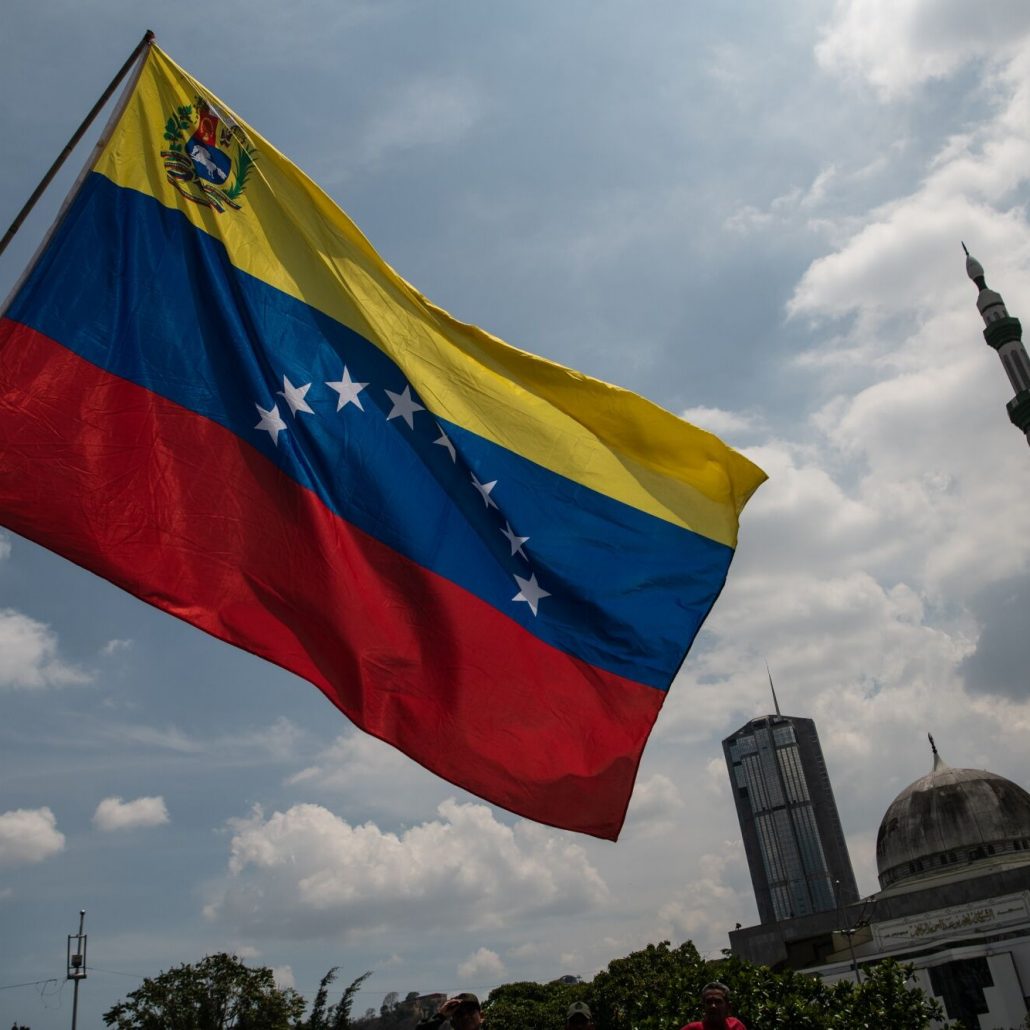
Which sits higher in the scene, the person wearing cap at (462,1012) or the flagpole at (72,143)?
the flagpole at (72,143)

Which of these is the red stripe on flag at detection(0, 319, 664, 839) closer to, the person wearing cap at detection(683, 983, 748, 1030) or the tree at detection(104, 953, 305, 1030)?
the person wearing cap at detection(683, 983, 748, 1030)

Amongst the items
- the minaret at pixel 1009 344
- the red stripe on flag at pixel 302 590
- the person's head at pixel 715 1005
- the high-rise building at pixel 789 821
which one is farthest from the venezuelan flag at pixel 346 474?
the high-rise building at pixel 789 821

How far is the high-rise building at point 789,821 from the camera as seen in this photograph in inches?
5015

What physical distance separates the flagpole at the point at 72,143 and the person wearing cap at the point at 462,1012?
14.5ft

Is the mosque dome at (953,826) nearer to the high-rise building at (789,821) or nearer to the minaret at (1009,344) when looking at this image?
the minaret at (1009,344)

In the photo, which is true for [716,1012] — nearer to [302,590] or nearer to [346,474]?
[302,590]

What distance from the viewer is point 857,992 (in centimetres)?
1725

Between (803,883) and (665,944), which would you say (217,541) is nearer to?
(665,944)


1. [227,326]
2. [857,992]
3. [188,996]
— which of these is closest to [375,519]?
[227,326]

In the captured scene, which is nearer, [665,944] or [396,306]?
[396,306]

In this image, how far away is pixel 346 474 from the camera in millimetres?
6082

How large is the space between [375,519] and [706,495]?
229 cm

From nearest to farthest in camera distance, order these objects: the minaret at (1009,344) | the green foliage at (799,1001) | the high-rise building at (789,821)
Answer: the green foliage at (799,1001) → the minaret at (1009,344) → the high-rise building at (789,821)

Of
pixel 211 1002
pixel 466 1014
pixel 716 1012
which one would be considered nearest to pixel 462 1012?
pixel 466 1014
